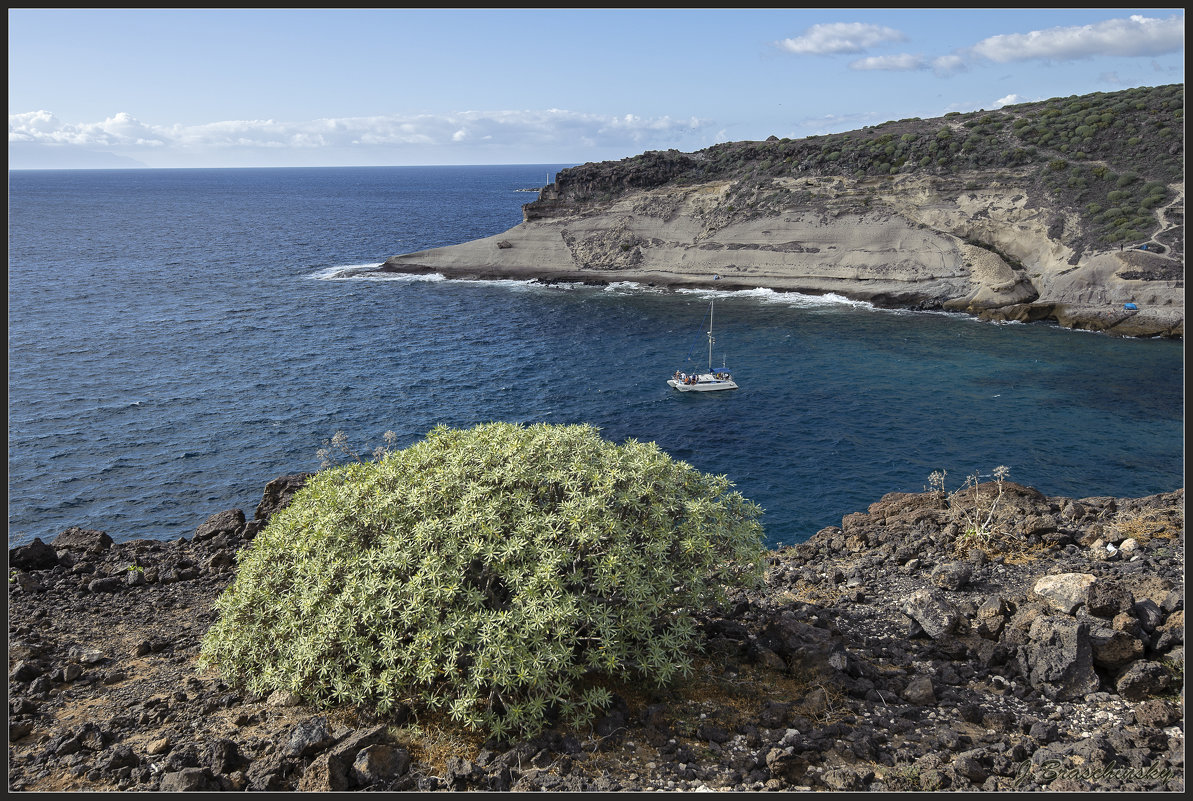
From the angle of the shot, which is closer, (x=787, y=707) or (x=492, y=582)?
(x=492, y=582)

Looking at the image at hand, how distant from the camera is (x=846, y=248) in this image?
89.1m

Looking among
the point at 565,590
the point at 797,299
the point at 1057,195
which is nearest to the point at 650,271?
the point at 797,299

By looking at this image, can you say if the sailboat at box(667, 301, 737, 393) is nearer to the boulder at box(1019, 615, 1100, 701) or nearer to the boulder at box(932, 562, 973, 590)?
the boulder at box(932, 562, 973, 590)

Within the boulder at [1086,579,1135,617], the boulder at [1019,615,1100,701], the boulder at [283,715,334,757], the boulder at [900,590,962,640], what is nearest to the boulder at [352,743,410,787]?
the boulder at [283,715,334,757]

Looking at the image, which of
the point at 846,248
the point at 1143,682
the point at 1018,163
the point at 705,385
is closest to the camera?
the point at 1143,682

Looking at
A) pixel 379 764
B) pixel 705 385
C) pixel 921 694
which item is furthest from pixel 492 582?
pixel 705 385

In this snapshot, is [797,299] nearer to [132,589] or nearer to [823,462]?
[823,462]

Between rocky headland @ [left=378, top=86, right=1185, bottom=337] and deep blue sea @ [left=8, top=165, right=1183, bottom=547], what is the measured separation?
5.38 meters

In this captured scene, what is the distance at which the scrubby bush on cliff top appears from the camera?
11773mm

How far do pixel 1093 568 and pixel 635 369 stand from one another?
45.0m

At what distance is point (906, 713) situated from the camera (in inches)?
511

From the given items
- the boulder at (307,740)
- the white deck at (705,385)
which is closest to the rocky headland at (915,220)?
the white deck at (705,385)

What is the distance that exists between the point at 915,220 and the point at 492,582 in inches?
3518

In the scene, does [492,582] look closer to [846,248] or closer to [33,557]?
[33,557]
